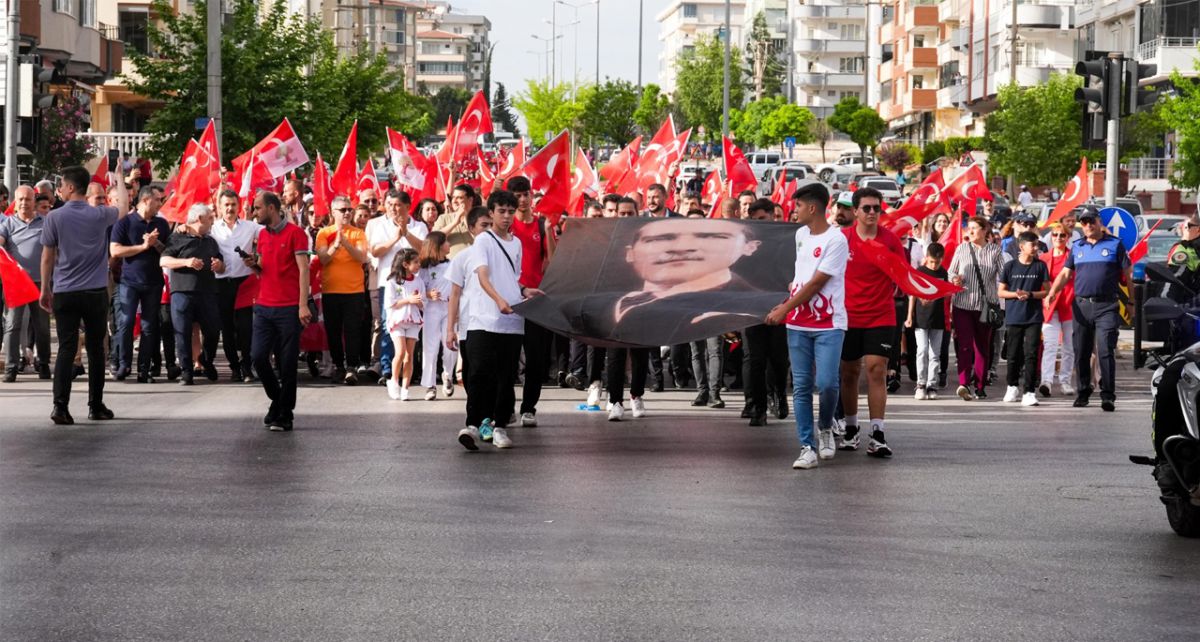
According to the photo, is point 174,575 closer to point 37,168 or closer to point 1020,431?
point 1020,431

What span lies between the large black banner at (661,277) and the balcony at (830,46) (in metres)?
138

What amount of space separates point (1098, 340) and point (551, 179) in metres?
6.14

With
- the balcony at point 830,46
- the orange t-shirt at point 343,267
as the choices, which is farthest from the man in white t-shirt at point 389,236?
the balcony at point 830,46

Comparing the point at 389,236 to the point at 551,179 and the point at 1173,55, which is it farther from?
the point at 1173,55

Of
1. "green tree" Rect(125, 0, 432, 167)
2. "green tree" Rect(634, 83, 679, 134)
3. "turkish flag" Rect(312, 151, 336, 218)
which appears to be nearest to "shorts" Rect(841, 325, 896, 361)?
"turkish flag" Rect(312, 151, 336, 218)

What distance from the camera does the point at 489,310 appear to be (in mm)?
12820

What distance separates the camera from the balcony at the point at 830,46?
15038cm

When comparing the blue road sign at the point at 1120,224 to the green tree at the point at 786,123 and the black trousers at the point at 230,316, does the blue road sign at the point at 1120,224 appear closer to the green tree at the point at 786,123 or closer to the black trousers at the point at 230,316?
the black trousers at the point at 230,316

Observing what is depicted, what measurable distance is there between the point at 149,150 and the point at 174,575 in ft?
96.6

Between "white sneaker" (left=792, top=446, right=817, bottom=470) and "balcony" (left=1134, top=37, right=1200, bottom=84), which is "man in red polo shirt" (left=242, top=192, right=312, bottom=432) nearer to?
"white sneaker" (left=792, top=446, right=817, bottom=470)

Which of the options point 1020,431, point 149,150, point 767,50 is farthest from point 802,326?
point 767,50

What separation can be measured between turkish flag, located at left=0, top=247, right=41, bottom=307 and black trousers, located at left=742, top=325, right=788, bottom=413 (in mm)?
6450

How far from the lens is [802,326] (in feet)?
39.7

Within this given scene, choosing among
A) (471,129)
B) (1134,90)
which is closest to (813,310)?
(1134,90)
